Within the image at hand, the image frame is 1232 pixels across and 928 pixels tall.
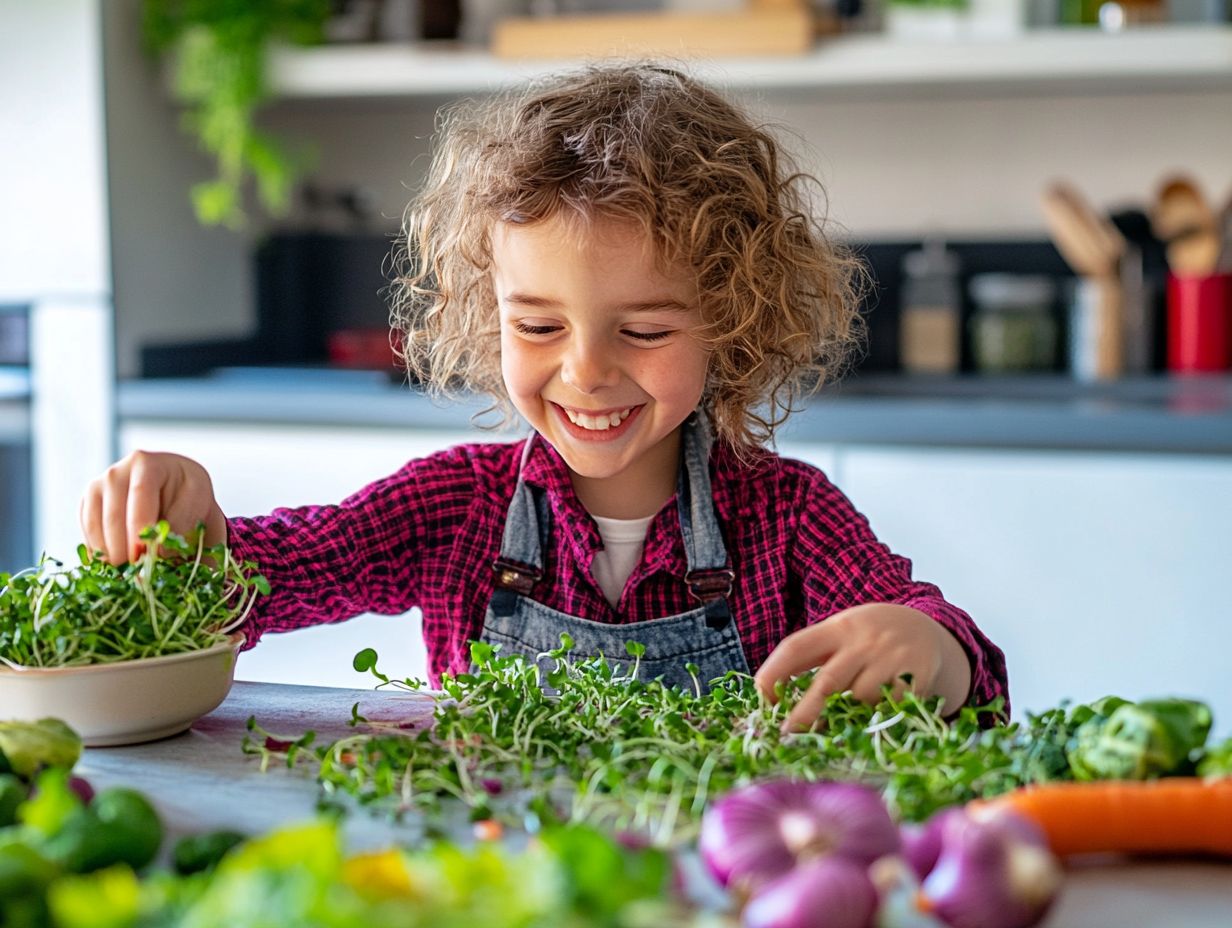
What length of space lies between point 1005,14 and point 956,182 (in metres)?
0.48

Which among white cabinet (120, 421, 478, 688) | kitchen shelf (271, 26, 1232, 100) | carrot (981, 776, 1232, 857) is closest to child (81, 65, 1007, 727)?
carrot (981, 776, 1232, 857)

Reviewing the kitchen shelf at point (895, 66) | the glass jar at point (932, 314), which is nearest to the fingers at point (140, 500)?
the kitchen shelf at point (895, 66)

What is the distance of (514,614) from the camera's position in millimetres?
1484

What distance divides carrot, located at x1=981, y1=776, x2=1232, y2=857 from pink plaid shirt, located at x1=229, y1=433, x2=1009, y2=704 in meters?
0.59

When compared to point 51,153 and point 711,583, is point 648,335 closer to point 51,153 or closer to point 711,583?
point 711,583

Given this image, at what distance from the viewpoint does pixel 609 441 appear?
135cm

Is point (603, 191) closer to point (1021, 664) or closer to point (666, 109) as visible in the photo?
point (666, 109)

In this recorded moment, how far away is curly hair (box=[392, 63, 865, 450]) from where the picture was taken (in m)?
1.34

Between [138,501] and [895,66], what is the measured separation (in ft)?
6.15

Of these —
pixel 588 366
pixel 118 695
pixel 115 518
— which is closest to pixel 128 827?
pixel 118 695

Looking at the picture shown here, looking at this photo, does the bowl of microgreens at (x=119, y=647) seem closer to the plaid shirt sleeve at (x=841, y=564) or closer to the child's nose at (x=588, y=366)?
the child's nose at (x=588, y=366)

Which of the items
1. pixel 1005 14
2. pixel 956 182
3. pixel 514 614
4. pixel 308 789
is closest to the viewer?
pixel 308 789

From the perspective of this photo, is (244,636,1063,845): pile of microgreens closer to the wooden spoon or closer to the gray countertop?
the gray countertop

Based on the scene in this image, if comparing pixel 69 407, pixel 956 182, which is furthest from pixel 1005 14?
pixel 69 407
